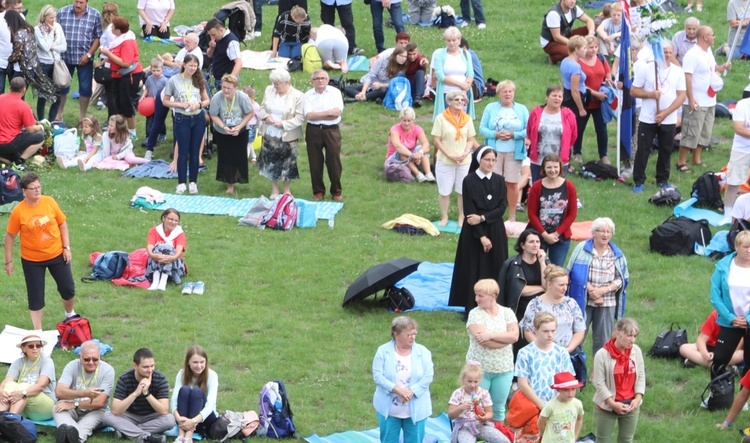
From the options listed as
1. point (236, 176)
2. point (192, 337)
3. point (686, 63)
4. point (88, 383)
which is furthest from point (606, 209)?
point (88, 383)

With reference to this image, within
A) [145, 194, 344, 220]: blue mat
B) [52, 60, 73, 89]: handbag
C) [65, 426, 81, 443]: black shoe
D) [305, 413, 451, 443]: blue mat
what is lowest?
[145, 194, 344, 220]: blue mat

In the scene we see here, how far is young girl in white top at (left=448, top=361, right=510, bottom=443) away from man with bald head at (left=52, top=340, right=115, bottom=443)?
3034 millimetres

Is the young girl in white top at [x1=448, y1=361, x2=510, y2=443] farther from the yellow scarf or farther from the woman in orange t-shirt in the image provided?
the yellow scarf

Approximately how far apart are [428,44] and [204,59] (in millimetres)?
4228

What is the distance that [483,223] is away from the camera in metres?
12.6

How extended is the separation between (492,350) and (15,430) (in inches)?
157

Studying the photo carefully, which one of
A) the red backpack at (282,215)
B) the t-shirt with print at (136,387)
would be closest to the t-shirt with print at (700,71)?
the red backpack at (282,215)

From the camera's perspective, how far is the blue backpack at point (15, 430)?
33.6 feet

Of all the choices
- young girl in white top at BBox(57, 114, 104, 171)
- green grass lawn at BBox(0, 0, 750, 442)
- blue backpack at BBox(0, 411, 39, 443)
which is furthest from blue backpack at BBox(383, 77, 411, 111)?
blue backpack at BBox(0, 411, 39, 443)

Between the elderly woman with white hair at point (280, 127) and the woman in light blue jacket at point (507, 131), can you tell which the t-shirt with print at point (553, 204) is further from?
the elderly woman with white hair at point (280, 127)

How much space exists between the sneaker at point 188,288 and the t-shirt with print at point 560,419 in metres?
5.46

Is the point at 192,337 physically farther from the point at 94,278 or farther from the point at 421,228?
the point at 421,228

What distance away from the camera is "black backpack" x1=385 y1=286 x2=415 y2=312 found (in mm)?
13305

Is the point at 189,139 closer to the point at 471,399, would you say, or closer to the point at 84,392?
the point at 84,392
